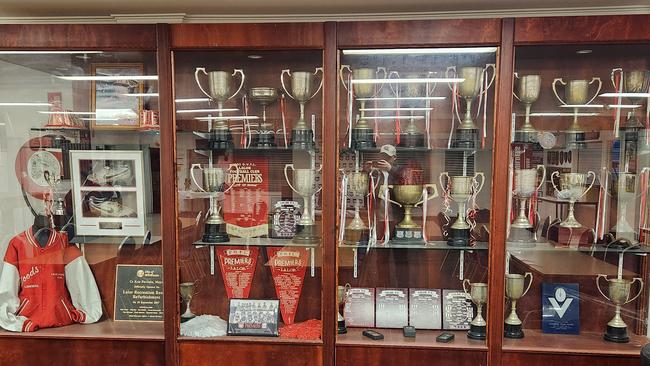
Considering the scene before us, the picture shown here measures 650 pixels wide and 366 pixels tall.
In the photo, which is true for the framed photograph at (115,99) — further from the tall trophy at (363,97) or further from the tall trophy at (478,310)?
the tall trophy at (478,310)

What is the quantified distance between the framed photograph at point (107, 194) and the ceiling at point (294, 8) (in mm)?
708

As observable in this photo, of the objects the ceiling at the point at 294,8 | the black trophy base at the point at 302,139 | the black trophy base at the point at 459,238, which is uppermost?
the ceiling at the point at 294,8

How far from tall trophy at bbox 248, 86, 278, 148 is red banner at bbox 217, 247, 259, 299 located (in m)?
0.57

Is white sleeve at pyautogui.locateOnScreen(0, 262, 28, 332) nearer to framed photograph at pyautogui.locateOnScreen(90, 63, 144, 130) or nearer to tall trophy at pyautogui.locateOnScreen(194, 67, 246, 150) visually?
framed photograph at pyautogui.locateOnScreen(90, 63, 144, 130)

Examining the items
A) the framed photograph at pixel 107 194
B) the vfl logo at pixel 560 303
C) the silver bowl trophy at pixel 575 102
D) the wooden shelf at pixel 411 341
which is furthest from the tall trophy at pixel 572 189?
the framed photograph at pixel 107 194

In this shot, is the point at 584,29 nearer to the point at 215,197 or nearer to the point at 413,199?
the point at 413,199

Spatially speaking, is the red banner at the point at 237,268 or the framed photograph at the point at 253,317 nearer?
the framed photograph at the point at 253,317

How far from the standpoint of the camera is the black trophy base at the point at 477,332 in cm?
201

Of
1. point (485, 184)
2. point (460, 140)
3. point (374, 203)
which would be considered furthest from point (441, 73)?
point (374, 203)

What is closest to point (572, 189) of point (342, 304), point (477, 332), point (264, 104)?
point (477, 332)

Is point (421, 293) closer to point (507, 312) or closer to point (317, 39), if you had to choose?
point (507, 312)

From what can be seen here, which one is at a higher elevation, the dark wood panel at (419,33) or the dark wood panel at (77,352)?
the dark wood panel at (419,33)

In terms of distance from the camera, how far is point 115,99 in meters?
2.18

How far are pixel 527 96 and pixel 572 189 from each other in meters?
0.53
